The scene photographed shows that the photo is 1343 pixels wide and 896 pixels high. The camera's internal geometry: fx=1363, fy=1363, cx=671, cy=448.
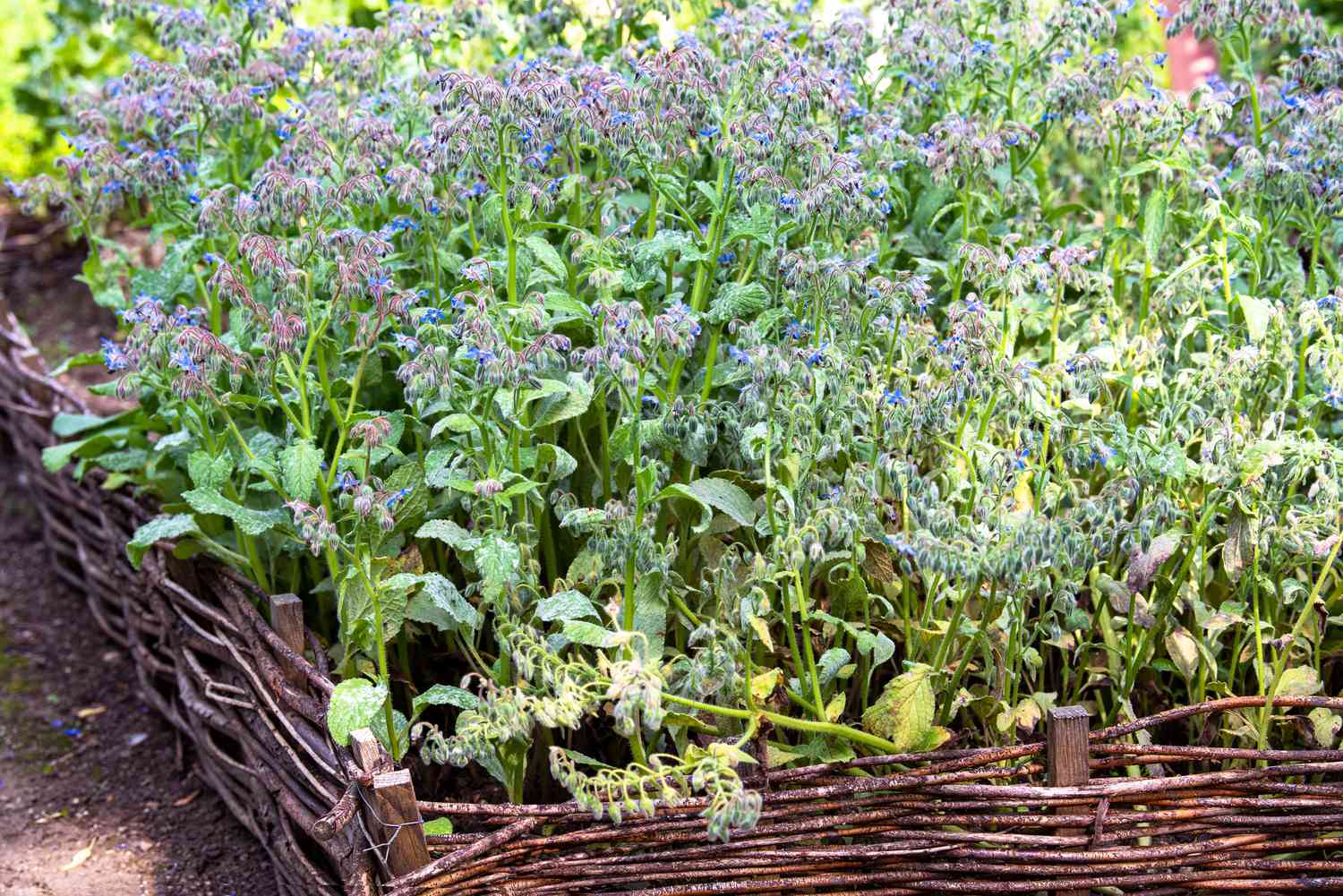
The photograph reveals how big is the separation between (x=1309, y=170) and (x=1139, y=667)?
0.98 meters

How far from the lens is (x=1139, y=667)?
2.39 meters

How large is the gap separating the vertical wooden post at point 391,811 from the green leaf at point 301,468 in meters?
0.42

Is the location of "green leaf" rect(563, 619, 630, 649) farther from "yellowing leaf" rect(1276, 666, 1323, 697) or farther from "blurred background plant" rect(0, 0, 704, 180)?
"blurred background plant" rect(0, 0, 704, 180)

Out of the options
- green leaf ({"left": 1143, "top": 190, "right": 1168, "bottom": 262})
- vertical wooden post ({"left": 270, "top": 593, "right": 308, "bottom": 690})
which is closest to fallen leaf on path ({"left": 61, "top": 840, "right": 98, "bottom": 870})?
vertical wooden post ({"left": 270, "top": 593, "right": 308, "bottom": 690})

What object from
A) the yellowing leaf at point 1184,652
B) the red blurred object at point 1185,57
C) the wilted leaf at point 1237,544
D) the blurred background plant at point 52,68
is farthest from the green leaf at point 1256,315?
the red blurred object at point 1185,57

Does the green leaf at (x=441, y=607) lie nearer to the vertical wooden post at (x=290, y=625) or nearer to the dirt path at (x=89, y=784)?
the vertical wooden post at (x=290, y=625)

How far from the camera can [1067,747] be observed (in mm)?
2088

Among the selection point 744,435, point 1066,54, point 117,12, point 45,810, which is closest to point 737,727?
point 744,435

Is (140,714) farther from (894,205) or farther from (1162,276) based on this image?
Answer: (1162,276)

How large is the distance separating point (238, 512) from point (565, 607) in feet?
2.45

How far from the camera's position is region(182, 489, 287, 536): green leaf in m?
2.50

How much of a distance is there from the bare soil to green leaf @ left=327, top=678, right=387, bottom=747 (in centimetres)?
93

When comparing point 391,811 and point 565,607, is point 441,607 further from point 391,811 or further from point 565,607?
point 391,811

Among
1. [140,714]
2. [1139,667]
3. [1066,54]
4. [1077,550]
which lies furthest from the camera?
[140,714]
